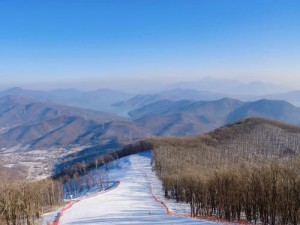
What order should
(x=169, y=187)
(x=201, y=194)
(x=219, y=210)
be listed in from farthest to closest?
(x=169, y=187), (x=201, y=194), (x=219, y=210)

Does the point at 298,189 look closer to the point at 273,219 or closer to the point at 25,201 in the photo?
the point at 273,219

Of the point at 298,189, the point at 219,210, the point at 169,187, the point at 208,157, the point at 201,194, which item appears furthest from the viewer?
the point at 208,157

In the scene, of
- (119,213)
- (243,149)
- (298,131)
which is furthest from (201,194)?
(298,131)

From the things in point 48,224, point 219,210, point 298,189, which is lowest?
point 219,210

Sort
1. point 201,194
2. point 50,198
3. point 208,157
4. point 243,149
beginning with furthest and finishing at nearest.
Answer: point 243,149 < point 208,157 < point 50,198 < point 201,194

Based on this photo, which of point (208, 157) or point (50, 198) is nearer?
point (50, 198)

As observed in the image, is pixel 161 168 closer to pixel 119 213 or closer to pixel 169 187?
pixel 169 187

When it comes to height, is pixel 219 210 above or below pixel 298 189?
below

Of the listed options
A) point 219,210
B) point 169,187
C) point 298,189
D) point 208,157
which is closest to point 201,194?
point 219,210

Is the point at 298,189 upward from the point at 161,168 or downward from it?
upward
